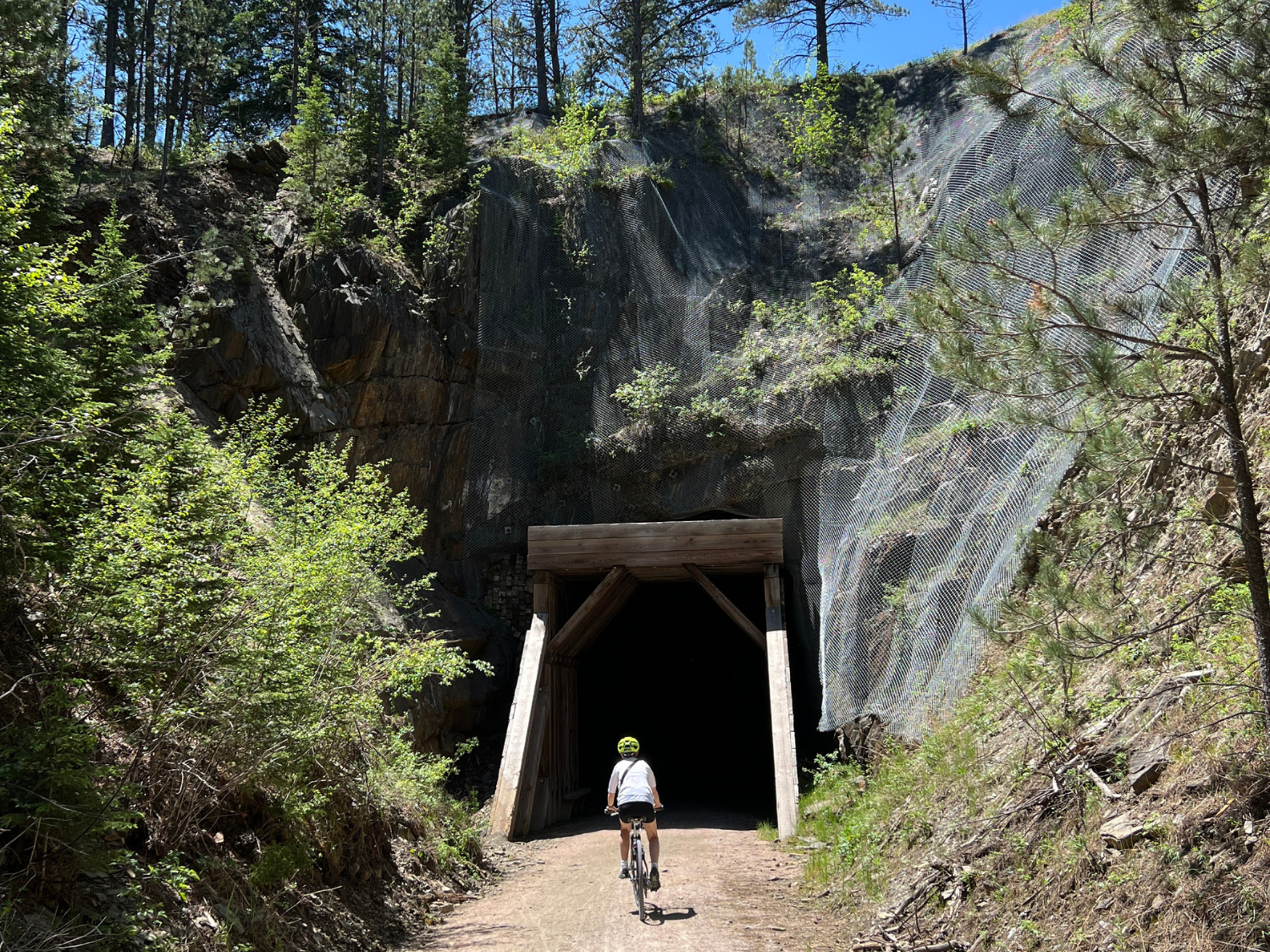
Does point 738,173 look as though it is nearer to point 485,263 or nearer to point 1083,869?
point 485,263

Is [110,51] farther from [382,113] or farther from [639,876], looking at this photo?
[639,876]

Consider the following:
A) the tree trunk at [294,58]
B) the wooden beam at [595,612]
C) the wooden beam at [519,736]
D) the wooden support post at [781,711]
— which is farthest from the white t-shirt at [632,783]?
the tree trunk at [294,58]

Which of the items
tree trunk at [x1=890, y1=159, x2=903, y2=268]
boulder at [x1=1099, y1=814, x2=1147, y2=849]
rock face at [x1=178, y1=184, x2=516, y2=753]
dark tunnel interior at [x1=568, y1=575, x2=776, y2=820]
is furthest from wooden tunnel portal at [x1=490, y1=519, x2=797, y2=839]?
boulder at [x1=1099, y1=814, x2=1147, y2=849]

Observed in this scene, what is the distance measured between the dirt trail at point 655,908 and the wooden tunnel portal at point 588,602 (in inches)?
65.7

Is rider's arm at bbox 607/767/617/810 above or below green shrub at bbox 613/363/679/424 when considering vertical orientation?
below

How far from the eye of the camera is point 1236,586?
4801mm

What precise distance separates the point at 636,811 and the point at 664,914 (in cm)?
72

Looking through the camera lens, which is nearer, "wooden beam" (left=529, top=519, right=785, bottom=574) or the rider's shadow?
the rider's shadow

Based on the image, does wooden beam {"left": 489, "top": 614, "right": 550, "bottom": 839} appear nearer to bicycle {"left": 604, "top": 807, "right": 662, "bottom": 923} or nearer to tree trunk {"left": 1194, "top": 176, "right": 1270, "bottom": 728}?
bicycle {"left": 604, "top": 807, "right": 662, "bottom": 923}

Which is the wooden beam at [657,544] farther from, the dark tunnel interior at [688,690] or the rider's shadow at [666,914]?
the rider's shadow at [666,914]

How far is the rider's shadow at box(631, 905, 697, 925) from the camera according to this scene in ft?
20.5

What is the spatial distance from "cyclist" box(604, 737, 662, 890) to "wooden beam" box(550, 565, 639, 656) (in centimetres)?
503

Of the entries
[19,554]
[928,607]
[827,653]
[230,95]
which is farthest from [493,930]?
[230,95]

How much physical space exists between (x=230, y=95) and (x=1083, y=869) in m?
Answer: 25.4
